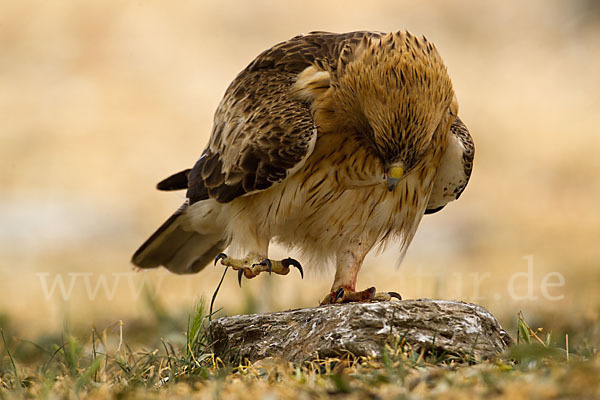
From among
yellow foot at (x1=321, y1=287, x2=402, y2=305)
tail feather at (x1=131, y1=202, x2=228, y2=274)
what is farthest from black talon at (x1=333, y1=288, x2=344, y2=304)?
tail feather at (x1=131, y1=202, x2=228, y2=274)

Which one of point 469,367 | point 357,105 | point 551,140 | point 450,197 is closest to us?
point 469,367

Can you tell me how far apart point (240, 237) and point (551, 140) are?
10.2 meters

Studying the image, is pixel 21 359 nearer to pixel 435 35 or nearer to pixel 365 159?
pixel 365 159

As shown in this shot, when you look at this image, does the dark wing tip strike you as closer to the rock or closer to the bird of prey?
the bird of prey

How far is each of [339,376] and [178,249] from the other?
3479 millimetres

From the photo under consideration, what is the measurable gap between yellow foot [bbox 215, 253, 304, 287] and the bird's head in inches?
36.9

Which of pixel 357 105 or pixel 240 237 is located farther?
pixel 240 237

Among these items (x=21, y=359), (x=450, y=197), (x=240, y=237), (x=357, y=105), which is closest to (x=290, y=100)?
(x=357, y=105)

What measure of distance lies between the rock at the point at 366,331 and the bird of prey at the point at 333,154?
32.6 inches

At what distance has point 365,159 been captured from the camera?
5133 millimetres

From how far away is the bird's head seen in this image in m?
4.82

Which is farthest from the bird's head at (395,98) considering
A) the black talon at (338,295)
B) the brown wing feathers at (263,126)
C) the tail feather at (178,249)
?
the tail feather at (178,249)

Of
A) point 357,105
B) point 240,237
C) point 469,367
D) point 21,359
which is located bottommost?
point 21,359

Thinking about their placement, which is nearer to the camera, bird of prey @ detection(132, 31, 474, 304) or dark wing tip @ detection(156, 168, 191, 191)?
bird of prey @ detection(132, 31, 474, 304)
